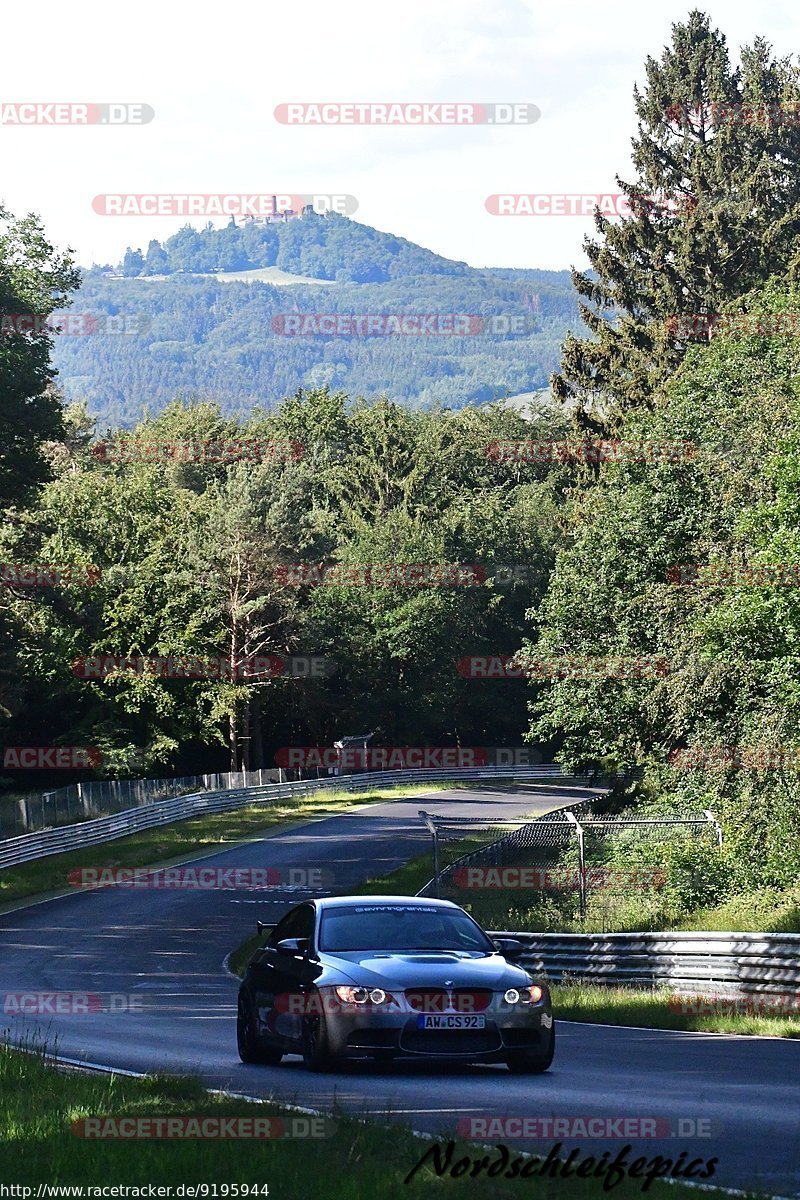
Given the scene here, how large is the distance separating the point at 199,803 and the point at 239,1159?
169ft

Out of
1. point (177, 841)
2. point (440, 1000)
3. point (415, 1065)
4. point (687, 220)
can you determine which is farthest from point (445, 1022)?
point (687, 220)

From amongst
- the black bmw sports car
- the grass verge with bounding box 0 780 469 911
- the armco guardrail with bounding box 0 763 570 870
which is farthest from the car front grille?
the armco guardrail with bounding box 0 763 570 870

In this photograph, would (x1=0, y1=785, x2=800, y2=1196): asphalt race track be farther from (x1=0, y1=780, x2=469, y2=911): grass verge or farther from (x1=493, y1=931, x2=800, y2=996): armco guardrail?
(x1=0, y1=780, x2=469, y2=911): grass verge

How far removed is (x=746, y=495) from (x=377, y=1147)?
30861mm

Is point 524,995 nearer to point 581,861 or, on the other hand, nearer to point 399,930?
point 399,930

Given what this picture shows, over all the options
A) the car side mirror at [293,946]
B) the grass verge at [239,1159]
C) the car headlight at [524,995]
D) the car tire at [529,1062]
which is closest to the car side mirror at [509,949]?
the car headlight at [524,995]

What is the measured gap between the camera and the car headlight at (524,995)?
11.2m

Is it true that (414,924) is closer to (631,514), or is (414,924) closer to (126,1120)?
(126,1120)

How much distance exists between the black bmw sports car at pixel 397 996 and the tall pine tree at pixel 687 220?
4301 cm

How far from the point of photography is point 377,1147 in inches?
306

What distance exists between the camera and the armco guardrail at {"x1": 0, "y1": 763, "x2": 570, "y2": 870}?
1693 inches

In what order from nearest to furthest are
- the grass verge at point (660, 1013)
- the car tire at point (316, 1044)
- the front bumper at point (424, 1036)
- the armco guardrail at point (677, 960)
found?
1. the front bumper at point (424, 1036)
2. the car tire at point (316, 1044)
3. the grass verge at point (660, 1013)
4. the armco guardrail at point (677, 960)

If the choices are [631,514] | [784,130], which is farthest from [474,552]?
[631,514]

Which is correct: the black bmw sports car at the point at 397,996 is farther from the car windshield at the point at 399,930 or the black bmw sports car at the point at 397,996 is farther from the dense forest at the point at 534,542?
the dense forest at the point at 534,542
